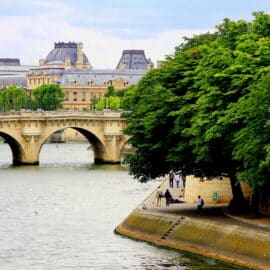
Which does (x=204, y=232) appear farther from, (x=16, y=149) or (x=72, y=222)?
(x=16, y=149)

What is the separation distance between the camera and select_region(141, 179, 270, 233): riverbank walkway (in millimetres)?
55250

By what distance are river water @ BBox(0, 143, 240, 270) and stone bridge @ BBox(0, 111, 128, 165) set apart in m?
9.84

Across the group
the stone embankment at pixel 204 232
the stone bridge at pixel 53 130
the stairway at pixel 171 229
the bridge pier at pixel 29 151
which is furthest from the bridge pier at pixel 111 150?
A: the stairway at pixel 171 229

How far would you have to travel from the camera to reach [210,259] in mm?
52344

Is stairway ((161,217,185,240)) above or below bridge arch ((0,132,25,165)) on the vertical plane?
below

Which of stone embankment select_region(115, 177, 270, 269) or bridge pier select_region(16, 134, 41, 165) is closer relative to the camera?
stone embankment select_region(115, 177, 270, 269)

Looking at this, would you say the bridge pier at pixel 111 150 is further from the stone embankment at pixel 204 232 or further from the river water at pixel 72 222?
the stone embankment at pixel 204 232

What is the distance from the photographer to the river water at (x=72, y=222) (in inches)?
2076

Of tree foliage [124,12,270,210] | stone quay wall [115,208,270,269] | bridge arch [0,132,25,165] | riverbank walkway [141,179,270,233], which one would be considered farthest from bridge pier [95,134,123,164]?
stone quay wall [115,208,270,269]

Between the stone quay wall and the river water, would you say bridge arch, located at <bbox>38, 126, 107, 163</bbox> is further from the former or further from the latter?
the stone quay wall

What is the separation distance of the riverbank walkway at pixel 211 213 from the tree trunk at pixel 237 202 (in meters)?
0.50

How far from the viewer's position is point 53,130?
125938mm

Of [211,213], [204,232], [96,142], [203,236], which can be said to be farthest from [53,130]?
[203,236]

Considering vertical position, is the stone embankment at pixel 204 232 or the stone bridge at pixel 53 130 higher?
the stone bridge at pixel 53 130
